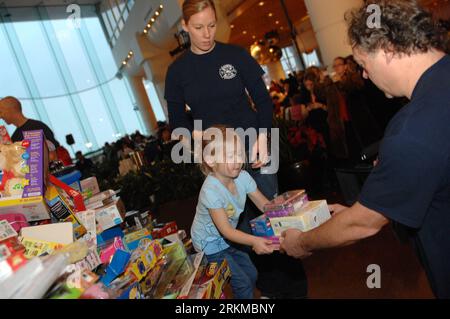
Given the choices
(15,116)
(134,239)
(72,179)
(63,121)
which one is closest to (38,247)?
(134,239)

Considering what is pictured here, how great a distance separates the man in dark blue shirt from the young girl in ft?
2.44

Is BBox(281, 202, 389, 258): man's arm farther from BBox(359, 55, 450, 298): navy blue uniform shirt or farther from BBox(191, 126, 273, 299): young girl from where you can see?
BBox(191, 126, 273, 299): young girl

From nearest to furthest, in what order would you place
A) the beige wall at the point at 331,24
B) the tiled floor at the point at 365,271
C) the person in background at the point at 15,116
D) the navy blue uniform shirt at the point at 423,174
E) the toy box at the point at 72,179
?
1. the navy blue uniform shirt at the point at 423,174
2. the toy box at the point at 72,179
3. the tiled floor at the point at 365,271
4. the person in background at the point at 15,116
5. the beige wall at the point at 331,24

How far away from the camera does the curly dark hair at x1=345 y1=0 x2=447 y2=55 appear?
47.0 inches

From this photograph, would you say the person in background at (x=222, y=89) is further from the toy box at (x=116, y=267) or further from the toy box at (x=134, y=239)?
the toy box at (x=116, y=267)

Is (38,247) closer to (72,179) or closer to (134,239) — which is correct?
(134,239)

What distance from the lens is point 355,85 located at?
4.00 m

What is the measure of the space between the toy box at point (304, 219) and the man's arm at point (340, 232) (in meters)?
0.05

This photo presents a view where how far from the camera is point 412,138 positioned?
1062mm

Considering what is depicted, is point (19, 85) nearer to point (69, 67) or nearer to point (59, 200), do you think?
point (69, 67)

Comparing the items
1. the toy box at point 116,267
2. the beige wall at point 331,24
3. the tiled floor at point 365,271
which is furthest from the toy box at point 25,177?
the beige wall at point 331,24

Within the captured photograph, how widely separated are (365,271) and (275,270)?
2.55 feet

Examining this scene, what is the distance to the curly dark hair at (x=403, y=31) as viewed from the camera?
1194mm

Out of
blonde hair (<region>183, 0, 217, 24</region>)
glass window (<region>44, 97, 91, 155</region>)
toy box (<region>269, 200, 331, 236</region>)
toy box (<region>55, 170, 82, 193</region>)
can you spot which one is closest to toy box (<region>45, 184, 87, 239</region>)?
toy box (<region>55, 170, 82, 193</region>)
